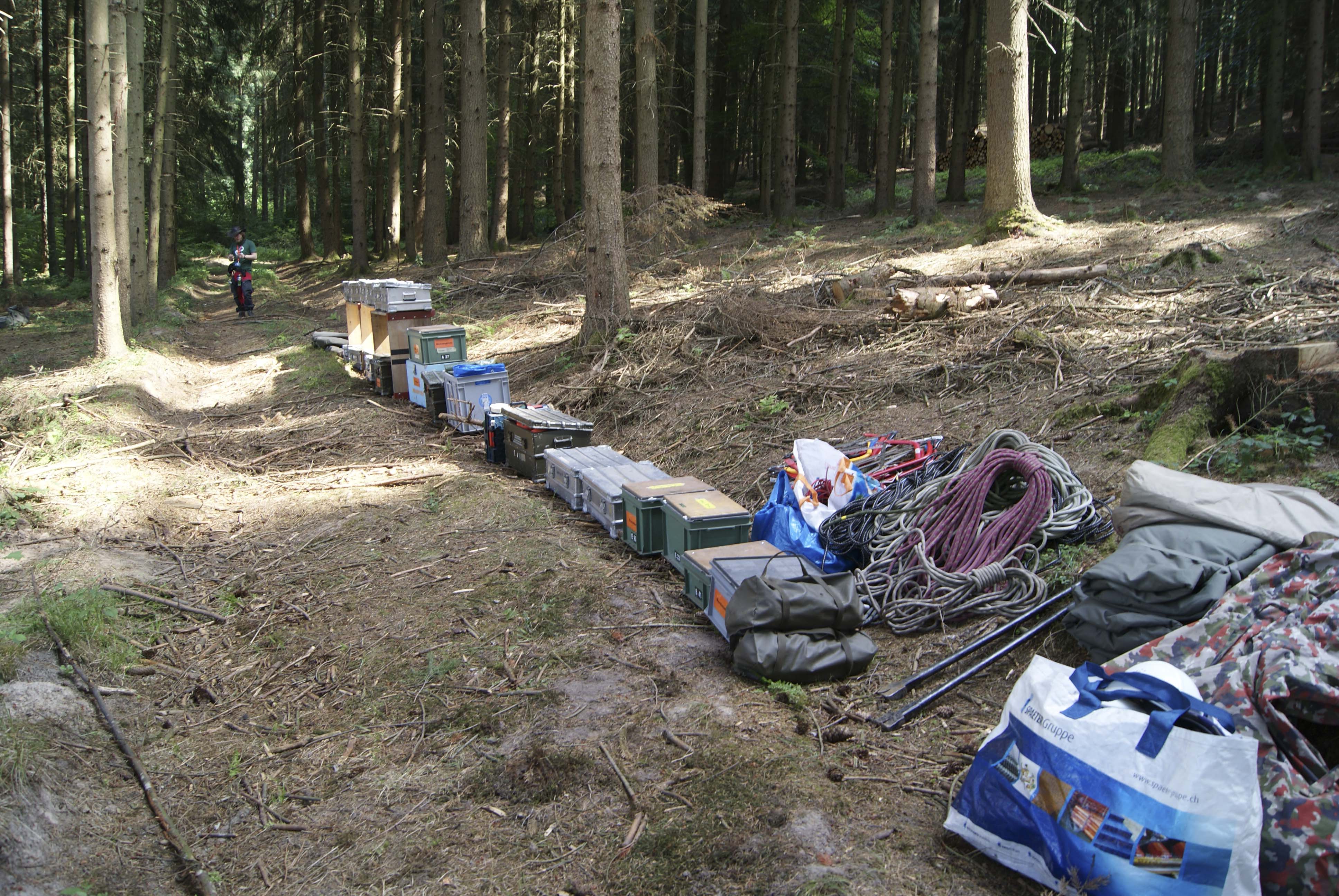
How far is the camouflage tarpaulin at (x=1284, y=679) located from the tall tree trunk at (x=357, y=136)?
2245 cm

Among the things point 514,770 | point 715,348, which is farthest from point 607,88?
point 514,770

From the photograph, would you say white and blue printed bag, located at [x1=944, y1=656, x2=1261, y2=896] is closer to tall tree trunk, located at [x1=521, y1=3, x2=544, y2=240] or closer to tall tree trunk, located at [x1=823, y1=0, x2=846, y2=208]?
tall tree trunk, located at [x1=823, y1=0, x2=846, y2=208]

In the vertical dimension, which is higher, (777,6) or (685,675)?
(777,6)

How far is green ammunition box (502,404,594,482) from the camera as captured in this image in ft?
25.9

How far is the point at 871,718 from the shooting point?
3969 mm

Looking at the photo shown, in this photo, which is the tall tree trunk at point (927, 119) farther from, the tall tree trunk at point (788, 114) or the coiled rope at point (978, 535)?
the coiled rope at point (978, 535)

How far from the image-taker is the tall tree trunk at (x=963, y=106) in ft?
71.7

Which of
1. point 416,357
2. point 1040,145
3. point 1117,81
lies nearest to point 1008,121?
point 416,357

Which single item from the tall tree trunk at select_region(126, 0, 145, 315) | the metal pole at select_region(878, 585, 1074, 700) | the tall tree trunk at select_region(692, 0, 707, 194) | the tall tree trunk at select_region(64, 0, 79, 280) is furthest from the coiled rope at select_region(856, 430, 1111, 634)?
the tall tree trunk at select_region(64, 0, 79, 280)

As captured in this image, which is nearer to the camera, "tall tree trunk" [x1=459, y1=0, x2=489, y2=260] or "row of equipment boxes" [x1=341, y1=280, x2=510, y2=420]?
"row of equipment boxes" [x1=341, y1=280, x2=510, y2=420]

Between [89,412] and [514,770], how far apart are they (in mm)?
8178

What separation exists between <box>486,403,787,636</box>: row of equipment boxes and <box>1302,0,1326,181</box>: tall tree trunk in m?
16.7

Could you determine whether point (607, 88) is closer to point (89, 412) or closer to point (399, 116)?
point (89, 412)

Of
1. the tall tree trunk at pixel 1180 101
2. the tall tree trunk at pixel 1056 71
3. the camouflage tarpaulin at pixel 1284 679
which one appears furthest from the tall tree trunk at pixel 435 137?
the tall tree trunk at pixel 1056 71
